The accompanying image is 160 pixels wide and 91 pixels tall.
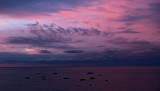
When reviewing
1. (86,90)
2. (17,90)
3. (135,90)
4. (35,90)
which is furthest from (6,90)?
(135,90)

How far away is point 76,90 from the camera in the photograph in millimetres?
62062

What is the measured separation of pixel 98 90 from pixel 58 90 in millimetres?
13095

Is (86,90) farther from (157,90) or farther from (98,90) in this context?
(157,90)

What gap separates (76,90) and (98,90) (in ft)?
23.6

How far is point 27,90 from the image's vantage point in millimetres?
63156

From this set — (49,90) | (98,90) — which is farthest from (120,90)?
(49,90)

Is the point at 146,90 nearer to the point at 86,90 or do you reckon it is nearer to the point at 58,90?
the point at 86,90

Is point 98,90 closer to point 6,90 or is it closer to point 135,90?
point 135,90

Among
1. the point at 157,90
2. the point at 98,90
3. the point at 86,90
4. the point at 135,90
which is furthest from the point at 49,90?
the point at 157,90

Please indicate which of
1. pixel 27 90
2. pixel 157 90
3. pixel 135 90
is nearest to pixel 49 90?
pixel 27 90

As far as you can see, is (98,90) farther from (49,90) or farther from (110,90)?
(49,90)

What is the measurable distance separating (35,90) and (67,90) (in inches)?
426

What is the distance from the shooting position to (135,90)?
206 feet

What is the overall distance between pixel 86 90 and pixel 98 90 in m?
3.94
